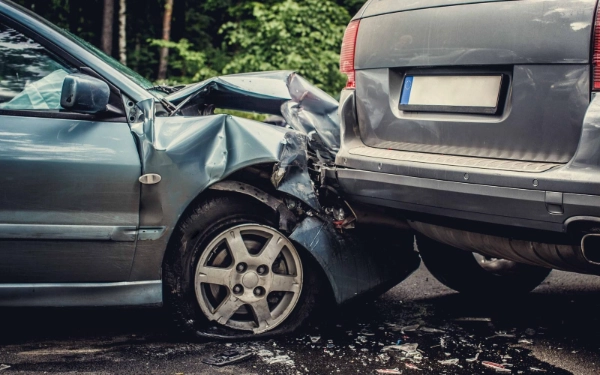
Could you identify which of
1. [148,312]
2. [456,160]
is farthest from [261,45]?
[456,160]

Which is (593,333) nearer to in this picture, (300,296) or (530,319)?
(530,319)

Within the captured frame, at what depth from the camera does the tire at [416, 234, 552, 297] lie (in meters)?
4.47

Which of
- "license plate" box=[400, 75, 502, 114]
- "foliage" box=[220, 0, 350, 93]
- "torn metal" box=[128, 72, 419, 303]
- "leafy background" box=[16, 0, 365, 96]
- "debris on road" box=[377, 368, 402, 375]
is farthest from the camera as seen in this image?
"foliage" box=[220, 0, 350, 93]

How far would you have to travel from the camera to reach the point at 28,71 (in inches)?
141

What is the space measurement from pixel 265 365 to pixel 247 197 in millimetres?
807

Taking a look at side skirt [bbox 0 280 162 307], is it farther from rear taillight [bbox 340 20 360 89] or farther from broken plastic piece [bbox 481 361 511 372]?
broken plastic piece [bbox 481 361 511 372]

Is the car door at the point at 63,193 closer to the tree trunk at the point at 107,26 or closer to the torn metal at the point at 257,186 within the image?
the torn metal at the point at 257,186

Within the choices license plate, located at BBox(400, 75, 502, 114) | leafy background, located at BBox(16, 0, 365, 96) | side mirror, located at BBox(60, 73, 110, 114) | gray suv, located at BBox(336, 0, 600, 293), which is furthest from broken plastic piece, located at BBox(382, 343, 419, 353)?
leafy background, located at BBox(16, 0, 365, 96)

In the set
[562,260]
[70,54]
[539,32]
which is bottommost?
[562,260]

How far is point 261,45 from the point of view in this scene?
13336mm

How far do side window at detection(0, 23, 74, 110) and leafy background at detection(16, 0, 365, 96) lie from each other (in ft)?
27.3

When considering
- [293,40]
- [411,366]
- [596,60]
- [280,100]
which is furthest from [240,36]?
[596,60]

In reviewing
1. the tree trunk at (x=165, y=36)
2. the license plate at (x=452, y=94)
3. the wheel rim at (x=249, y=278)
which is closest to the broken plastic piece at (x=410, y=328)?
the wheel rim at (x=249, y=278)

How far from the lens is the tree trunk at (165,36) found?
13.6 metres
